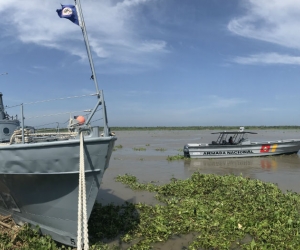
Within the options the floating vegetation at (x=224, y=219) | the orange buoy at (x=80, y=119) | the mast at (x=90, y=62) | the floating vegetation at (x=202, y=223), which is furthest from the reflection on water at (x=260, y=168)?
the orange buoy at (x=80, y=119)

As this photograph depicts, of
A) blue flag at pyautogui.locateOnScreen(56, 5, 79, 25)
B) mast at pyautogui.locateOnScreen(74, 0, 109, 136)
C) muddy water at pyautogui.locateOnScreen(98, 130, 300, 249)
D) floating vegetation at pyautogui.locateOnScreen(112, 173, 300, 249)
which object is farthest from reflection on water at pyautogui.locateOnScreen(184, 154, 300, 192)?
blue flag at pyautogui.locateOnScreen(56, 5, 79, 25)

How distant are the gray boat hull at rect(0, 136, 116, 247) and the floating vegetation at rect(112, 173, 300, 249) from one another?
1.85m

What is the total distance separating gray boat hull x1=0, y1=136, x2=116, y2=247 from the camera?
6820mm

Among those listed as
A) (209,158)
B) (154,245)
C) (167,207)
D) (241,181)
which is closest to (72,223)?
(154,245)

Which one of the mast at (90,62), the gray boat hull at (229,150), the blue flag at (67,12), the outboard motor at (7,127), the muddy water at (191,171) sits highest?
the blue flag at (67,12)

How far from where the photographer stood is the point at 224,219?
30.2 ft

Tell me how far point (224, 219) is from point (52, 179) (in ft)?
17.8

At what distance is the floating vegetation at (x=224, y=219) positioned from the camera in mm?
7730

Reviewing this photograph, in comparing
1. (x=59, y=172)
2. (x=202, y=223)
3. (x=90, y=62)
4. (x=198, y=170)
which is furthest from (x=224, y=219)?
(x=198, y=170)

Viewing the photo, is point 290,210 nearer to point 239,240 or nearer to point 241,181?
point 239,240

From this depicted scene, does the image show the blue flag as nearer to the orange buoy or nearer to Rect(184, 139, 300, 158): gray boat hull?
the orange buoy

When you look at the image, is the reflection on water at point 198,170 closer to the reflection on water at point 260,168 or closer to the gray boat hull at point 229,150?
the reflection on water at point 260,168

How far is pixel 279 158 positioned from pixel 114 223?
1926cm

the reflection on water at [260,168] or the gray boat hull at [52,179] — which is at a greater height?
the gray boat hull at [52,179]
